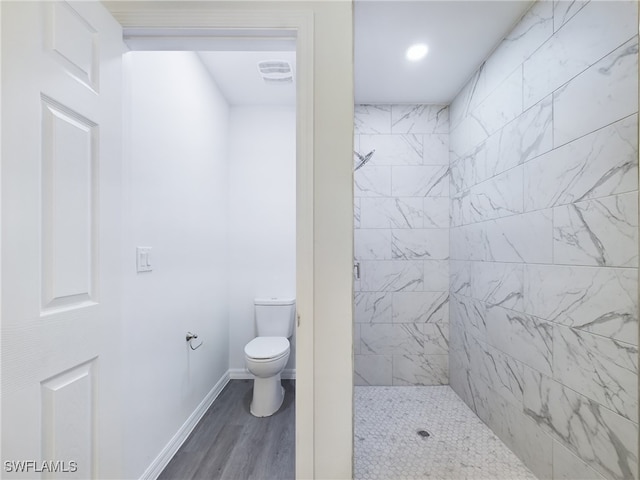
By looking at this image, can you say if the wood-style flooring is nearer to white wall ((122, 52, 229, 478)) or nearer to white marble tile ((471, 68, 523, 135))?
white wall ((122, 52, 229, 478))

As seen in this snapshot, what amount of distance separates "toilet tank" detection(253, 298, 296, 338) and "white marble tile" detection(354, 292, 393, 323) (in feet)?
1.88

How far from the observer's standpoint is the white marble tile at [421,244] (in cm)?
260

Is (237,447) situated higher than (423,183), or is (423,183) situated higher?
(423,183)

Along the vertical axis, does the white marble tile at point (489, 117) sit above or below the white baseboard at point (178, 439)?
above

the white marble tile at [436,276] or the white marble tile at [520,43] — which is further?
the white marble tile at [436,276]

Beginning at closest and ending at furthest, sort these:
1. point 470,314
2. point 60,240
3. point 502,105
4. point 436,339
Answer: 1. point 60,240
2. point 502,105
3. point 470,314
4. point 436,339

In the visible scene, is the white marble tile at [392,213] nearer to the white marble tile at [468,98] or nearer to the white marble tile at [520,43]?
the white marble tile at [468,98]

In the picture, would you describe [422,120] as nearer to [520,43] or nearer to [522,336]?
[520,43]

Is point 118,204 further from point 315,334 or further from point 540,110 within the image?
point 540,110

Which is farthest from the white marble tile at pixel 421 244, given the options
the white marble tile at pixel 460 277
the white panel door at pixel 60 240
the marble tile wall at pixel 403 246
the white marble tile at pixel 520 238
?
the white panel door at pixel 60 240

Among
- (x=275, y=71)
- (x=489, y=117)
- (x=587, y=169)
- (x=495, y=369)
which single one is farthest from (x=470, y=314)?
(x=275, y=71)

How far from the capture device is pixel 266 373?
2031 millimetres

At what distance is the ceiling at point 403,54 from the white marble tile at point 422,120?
0.21ft

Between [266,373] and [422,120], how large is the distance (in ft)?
7.80
